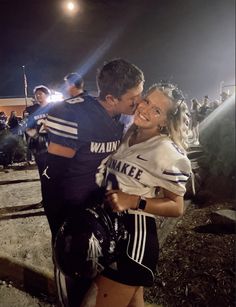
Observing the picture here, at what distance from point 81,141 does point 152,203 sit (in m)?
0.62

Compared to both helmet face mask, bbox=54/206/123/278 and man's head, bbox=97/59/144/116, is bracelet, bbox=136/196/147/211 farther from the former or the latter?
man's head, bbox=97/59/144/116

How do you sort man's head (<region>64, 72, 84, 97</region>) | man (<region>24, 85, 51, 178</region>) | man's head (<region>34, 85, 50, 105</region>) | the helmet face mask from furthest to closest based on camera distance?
man's head (<region>34, 85, 50, 105</region>) < man's head (<region>64, 72, 84, 97</region>) < man (<region>24, 85, 51, 178</region>) < the helmet face mask

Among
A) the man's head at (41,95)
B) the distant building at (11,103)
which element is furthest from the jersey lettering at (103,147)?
the distant building at (11,103)

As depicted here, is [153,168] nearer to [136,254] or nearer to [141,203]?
[141,203]

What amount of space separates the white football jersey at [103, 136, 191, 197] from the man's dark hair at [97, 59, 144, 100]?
16.2 inches

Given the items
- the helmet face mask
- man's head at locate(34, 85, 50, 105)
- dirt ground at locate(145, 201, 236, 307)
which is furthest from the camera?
man's head at locate(34, 85, 50, 105)

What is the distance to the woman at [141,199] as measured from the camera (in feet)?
6.52

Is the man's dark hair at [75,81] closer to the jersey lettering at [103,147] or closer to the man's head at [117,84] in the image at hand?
the man's head at [117,84]

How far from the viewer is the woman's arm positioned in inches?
77.5

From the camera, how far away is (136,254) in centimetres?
204

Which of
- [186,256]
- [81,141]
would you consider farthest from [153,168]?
[186,256]

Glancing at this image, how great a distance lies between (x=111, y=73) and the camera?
2174mm

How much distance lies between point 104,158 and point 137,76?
632 mm

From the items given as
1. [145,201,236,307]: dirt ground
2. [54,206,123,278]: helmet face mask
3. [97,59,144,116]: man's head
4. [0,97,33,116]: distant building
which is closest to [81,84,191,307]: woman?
[54,206,123,278]: helmet face mask
